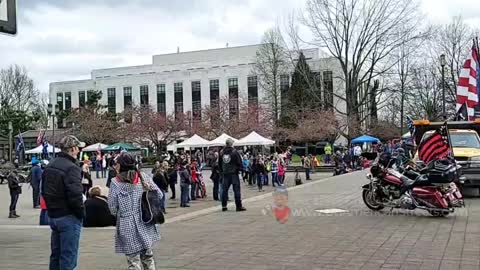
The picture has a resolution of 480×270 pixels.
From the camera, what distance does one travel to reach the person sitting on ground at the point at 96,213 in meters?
11.7

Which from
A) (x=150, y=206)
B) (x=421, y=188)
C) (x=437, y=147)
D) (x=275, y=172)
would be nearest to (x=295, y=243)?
(x=150, y=206)

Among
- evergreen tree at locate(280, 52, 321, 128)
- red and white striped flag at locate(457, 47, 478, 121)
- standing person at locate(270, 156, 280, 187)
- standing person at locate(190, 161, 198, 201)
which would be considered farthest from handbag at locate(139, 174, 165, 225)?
evergreen tree at locate(280, 52, 321, 128)

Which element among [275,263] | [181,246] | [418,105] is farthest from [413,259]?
[418,105]

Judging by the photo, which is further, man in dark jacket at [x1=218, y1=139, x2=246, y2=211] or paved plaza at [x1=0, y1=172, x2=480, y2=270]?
man in dark jacket at [x1=218, y1=139, x2=246, y2=211]

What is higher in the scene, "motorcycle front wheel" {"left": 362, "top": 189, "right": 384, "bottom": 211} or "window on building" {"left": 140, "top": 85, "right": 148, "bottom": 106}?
"window on building" {"left": 140, "top": 85, "right": 148, "bottom": 106}

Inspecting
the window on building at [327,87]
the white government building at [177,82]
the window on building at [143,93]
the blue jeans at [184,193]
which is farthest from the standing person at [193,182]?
the window on building at [143,93]

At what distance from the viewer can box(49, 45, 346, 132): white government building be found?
3661 inches

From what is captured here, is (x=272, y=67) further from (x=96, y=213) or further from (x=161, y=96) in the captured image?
(x=96, y=213)

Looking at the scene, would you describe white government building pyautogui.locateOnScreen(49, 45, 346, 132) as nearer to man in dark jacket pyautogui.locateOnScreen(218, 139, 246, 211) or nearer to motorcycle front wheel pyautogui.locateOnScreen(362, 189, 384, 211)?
man in dark jacket pyautogui.locateOnScreen(218, 139, 246, 211)

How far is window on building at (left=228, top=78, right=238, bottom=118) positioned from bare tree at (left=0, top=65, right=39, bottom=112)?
2766 centimetres

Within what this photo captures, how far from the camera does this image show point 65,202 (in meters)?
5.99

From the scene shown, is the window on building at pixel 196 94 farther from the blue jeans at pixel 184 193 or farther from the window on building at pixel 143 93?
the blue jeans at pixel 184 193

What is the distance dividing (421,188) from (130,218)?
7.59m

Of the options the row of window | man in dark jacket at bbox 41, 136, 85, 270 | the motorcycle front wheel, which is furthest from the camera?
the row of window
